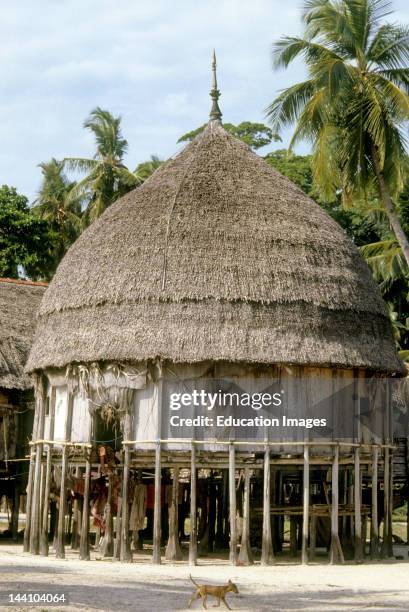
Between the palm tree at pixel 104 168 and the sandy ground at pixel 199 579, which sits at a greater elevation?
the palm tree at pixel 104 168

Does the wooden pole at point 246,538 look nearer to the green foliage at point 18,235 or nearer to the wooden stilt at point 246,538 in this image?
the wooden stilt at point 246,538

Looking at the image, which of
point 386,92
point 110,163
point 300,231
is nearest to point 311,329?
point 300,231

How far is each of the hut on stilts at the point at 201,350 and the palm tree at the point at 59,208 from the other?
23.8m

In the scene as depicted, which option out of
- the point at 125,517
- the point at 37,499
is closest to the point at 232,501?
the point at 125,517

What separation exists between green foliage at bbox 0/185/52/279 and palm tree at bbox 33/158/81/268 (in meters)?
2.59

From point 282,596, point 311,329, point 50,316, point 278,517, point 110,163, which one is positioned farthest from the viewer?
point 110,163

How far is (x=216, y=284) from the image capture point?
1096 inches

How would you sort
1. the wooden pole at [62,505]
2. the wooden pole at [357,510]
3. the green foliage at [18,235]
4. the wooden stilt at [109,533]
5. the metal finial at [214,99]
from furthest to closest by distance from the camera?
the green foliage at [18,235], the metal finial at [214,99], the wooden stilt at [109,533], the wooden pole at [62,505], the wooden pole at [357,510]

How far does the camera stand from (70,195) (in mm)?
53125

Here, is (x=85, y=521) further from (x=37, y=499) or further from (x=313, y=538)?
(x=313, y=538)

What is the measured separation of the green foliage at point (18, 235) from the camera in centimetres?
4931

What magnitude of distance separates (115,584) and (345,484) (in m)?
11.3

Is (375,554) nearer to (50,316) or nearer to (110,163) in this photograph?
(50,316)

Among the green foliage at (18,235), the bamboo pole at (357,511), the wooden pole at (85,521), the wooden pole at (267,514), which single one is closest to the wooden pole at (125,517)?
the wooden pole at (85,521)
